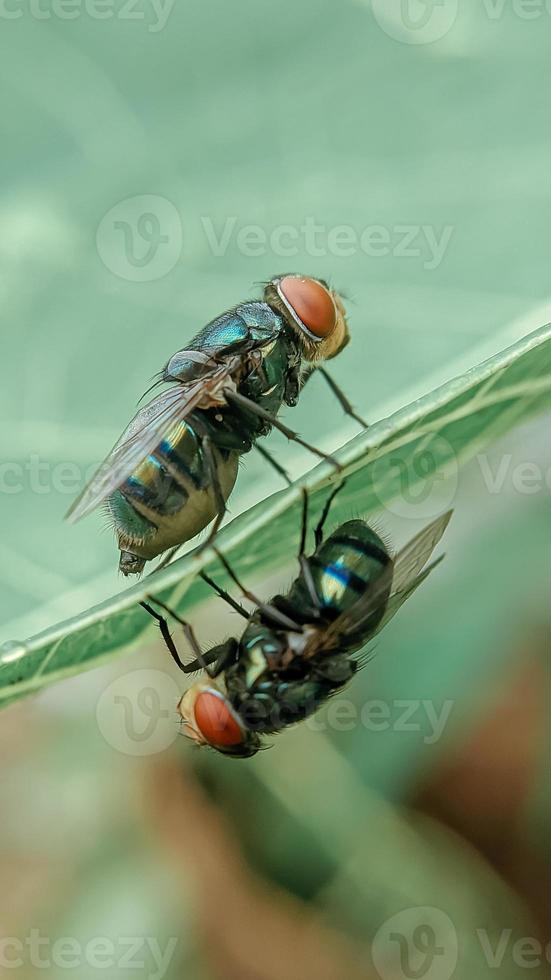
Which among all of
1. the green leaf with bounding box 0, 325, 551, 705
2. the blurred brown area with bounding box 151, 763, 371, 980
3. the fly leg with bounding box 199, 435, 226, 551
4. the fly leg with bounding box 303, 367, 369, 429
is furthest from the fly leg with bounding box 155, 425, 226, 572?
the blurred brown area with bounding box 151, 763, 371, 980

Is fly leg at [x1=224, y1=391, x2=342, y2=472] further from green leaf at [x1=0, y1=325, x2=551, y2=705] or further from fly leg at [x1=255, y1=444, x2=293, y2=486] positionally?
green leaf at [x1=0, y1=325, x2=551, y2=705]

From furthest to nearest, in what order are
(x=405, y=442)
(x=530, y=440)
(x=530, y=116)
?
(x=530, y=440), (x=530, y=116), (x=405, y=442)

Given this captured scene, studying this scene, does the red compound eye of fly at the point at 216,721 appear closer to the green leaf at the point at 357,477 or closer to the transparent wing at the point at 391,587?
the transparent wing at the point at 391,587

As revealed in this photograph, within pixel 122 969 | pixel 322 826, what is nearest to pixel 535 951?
A: pixel 322 826

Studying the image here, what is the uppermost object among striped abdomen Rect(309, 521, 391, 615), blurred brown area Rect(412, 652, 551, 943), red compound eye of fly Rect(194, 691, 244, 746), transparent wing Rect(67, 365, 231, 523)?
transparent wing Rect(67, 365, 231, 523)

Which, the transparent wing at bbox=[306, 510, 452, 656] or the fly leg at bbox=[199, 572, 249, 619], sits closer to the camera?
the fly leg at bbox=[199, 572, 249, 619]

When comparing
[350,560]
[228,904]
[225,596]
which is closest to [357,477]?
[350,560]

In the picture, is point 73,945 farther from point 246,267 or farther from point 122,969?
point 246,267
